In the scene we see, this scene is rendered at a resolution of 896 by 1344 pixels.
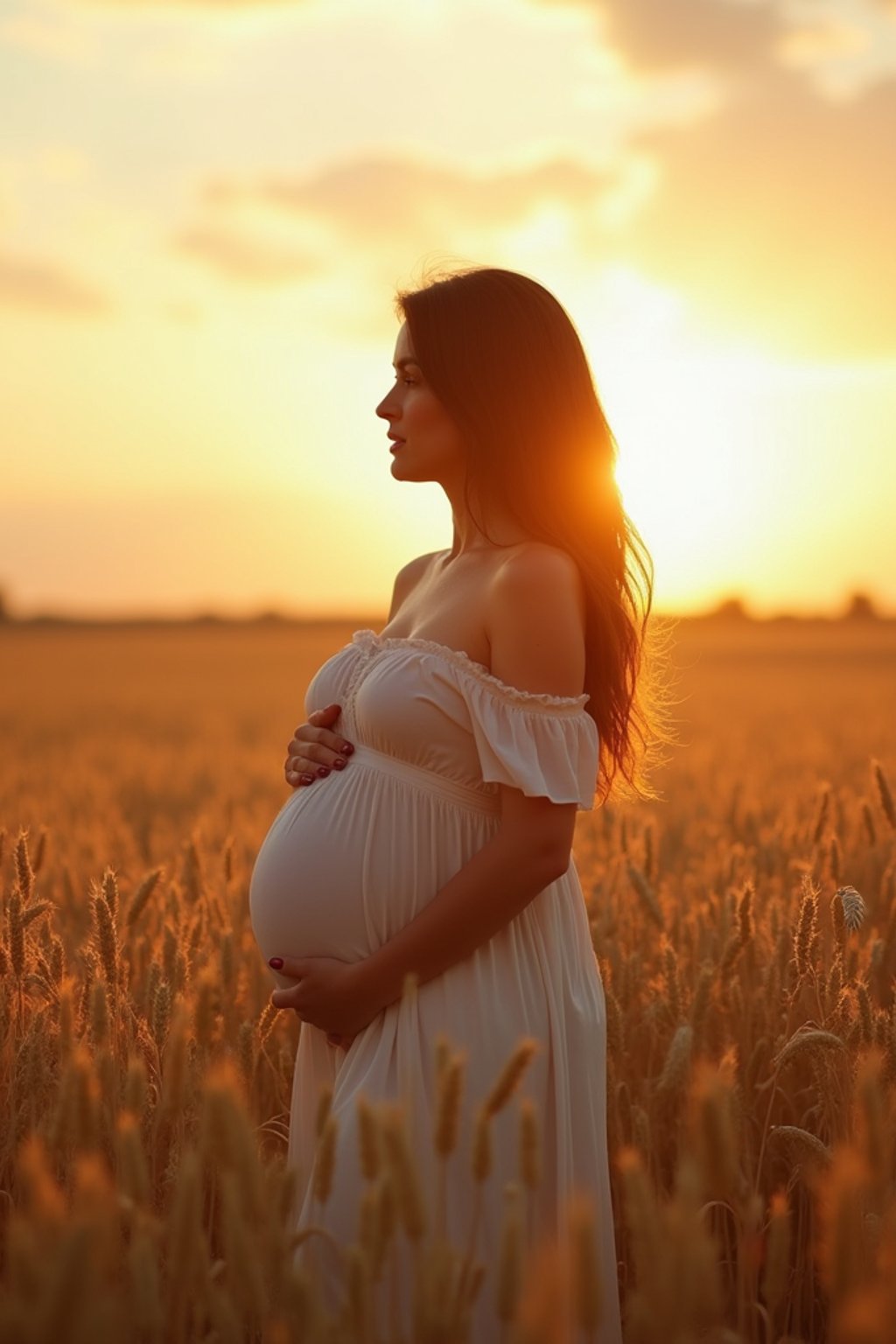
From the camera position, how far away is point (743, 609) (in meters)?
66.9

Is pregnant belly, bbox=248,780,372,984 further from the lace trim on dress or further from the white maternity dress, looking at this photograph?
the lace trim on dress

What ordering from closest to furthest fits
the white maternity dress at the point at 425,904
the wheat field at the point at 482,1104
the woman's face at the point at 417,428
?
the wheat field at the point at 482,1104 → the white maternity dress at the point at 425,904 → the woman's face at the point at 417,428

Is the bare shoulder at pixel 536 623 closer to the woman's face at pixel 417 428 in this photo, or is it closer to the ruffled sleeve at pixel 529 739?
the ruffled sleeve at pixel 529 739

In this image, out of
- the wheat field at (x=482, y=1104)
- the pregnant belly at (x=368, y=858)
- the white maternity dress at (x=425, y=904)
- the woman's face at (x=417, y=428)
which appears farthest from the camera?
the woman's face at (x=417, y=428)

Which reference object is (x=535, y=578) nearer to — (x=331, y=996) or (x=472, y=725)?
→ (x=472, y=725)

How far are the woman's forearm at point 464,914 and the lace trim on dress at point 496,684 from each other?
209 mm

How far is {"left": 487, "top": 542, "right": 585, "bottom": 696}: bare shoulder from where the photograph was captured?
2.00m

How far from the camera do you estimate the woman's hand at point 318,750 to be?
223 cm

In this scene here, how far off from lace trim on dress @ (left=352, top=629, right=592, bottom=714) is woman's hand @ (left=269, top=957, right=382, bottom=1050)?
471 mm

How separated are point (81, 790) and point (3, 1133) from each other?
226 inches

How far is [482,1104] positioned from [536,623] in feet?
3.03

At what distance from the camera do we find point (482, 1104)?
1218 millimetres

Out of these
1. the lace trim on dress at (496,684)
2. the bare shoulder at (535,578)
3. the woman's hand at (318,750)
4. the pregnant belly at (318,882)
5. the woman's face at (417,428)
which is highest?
the woman's face at (417,428)

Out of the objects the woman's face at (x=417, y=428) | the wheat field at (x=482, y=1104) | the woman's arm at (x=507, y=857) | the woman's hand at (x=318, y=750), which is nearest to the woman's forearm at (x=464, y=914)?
the woman's arm at (x=507, y=857)
